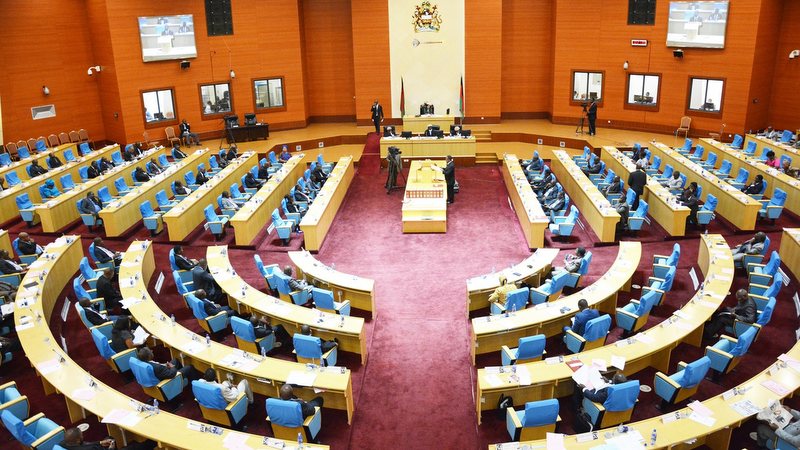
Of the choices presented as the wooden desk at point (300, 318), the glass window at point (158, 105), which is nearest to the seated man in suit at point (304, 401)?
the wooden desk at point (300, 318)

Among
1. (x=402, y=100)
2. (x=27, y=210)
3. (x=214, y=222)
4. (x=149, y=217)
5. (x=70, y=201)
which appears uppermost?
(x=402, y=100)

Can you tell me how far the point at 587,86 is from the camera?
84.4ft

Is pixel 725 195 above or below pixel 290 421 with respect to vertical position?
above

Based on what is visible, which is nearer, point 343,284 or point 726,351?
point 726,351

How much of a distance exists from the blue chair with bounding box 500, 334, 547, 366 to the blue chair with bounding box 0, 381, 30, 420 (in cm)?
682

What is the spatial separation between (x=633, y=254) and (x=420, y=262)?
4.66 meters

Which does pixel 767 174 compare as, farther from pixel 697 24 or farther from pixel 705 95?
pixel 697 24

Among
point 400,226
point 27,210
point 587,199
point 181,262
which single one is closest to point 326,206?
point 400,226

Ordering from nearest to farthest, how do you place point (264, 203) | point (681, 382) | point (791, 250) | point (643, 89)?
point (681, 382), point (791, 250), point (264, 203), point (643, 89)

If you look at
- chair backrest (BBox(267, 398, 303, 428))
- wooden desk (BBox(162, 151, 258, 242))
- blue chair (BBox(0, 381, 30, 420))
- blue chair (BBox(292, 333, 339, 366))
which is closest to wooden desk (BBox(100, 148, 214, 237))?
wooden desk (BBox(162, 151, 258, 242))

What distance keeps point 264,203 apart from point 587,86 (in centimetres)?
1508

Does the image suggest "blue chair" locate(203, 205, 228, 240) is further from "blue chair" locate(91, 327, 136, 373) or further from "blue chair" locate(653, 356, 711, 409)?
"blue chair" locate(653, 356, 711, 409)

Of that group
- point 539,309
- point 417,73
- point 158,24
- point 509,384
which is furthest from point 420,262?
point 158,24

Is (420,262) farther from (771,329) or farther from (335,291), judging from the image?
(771,329)
